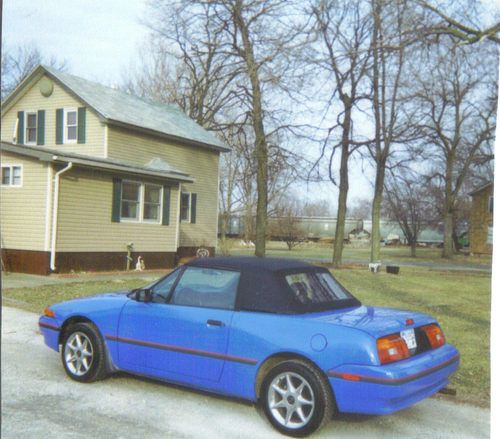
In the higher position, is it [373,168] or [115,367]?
[373,168]

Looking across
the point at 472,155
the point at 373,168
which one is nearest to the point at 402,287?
the point at 373,168

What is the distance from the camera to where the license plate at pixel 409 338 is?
352 cm

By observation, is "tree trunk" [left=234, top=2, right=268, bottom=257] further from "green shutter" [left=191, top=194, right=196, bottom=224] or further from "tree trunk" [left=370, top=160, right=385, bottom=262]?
"green shutter" [left=191, top=194, right=196, bottom=224]

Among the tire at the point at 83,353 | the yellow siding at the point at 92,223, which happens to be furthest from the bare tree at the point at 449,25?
the yellow siding at the point at 92,223

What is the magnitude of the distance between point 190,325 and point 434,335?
Result: 164 cm

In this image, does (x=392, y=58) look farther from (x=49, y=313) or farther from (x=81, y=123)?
(x=81, y=123)

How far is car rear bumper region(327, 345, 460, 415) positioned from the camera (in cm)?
324

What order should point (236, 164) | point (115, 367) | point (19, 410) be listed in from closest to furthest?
point (19, 410) → point (115, 367) → point (236, 164)

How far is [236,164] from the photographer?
28.0 ft

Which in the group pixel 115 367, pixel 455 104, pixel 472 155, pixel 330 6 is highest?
pixel 330 6

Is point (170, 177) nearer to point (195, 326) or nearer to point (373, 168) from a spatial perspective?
point (373, 168)

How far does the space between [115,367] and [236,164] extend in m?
4.74

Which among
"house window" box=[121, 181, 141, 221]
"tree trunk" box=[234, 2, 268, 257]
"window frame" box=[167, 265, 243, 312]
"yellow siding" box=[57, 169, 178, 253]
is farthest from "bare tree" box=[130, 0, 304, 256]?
"house window" box=[121, 181, 141, 221]

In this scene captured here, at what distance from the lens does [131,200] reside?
1382 centimetres
